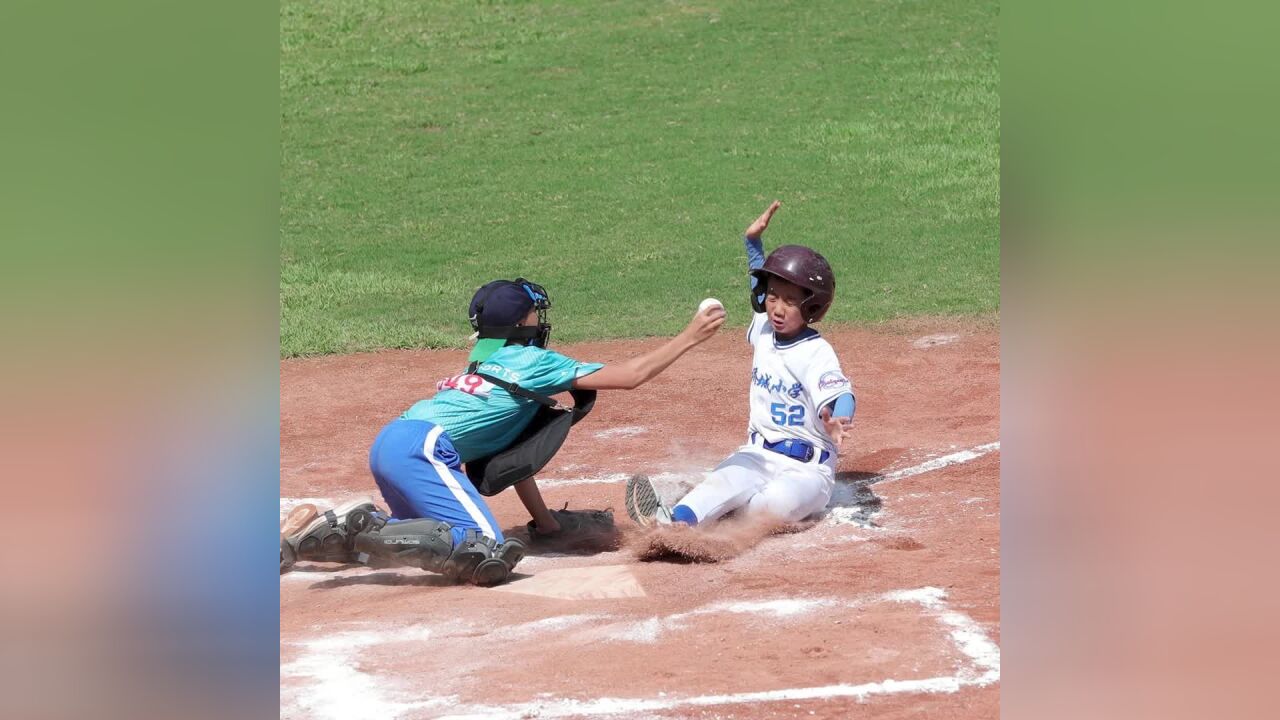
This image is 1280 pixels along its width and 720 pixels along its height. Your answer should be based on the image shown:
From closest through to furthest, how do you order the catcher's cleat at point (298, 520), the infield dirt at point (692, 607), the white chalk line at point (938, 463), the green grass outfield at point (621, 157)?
the infield dirt at point (692, 607) → the catcher's cleat at point (298, 520) → the white chalk line at point (938, 463) → the green grass outfield at point (621, 157)

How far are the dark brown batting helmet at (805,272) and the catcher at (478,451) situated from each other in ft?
2.14

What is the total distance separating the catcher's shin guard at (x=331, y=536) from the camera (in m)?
5.86

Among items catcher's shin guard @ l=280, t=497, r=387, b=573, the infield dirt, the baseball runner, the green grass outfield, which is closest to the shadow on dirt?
the infield dirt

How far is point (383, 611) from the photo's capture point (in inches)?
212

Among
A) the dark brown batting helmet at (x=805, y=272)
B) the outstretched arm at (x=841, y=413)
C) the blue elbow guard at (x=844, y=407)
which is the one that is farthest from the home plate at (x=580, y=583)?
the dark brown batting helmet at (x=805, y=272)

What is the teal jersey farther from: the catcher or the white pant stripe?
the white pant stripe

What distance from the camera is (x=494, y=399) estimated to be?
247 inches

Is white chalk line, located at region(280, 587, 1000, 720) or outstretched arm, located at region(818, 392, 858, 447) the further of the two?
outstretched arm, located at region(818, 392, 858, 447)

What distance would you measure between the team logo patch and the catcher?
23.7 inches

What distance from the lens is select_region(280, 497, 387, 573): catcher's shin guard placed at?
5.86m

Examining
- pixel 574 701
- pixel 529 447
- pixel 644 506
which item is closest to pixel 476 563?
pixel 529 447

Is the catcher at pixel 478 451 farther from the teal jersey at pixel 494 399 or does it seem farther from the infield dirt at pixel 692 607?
the infield dirt at pixel 692 607

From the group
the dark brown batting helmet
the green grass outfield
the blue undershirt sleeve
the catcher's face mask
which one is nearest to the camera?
the catcher's face mask
